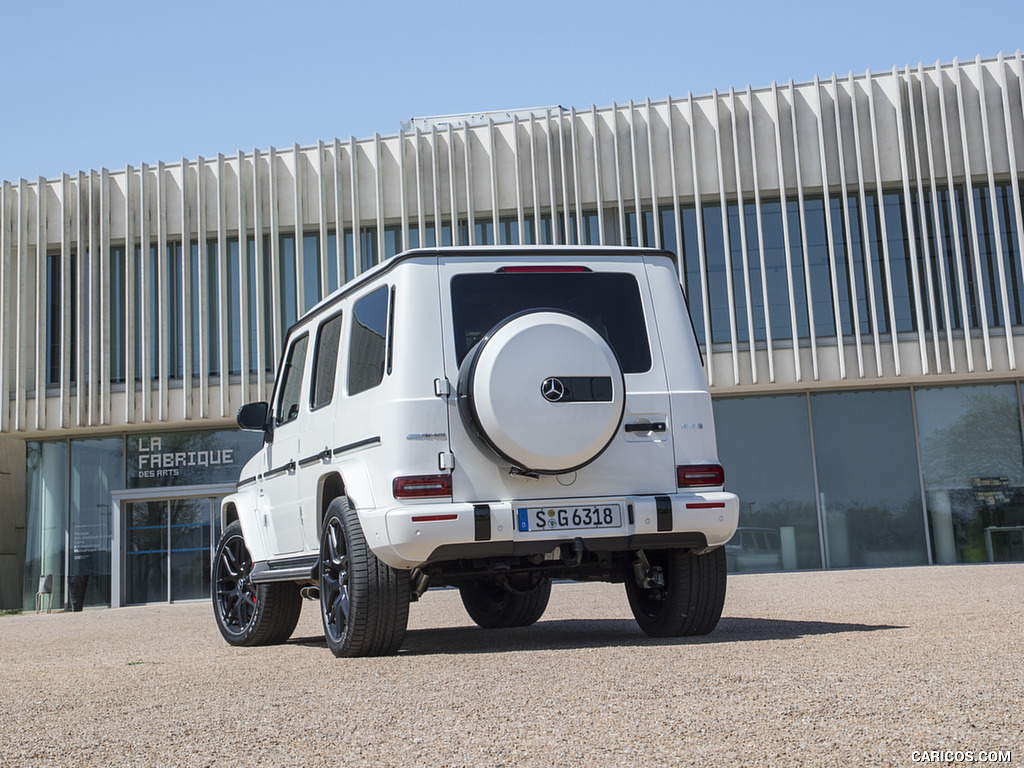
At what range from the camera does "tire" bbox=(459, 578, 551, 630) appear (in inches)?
352

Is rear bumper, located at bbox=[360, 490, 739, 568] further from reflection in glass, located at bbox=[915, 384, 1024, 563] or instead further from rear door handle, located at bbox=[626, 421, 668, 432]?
reflection in glass, located at bbox=[915, 384, 1024, 563]

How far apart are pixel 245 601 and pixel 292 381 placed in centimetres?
160

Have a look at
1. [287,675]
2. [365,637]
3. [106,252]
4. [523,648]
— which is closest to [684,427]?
[523,648]

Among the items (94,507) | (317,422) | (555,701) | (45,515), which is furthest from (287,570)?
(45,515)

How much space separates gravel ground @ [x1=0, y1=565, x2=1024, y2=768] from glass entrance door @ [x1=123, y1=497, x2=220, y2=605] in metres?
14.9

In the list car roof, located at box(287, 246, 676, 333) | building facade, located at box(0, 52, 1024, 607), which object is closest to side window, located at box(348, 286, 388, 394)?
car roof, located at box(287, 246, 676, 333)

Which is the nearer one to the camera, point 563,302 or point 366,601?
point 366,601

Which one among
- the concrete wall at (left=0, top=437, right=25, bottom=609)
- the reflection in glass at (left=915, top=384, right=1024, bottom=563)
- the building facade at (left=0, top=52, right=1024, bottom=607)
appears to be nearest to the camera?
the building facade at (left=0, top=52, right=1024, bottom=607)

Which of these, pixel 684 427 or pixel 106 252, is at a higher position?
pixel 106 252

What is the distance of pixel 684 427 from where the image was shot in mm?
A: 6375

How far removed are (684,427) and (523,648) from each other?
62.2 inches

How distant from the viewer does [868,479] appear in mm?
20609

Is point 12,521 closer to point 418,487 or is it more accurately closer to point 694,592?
point 418,487

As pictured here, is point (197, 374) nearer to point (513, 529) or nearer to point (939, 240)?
point (939, 240)
